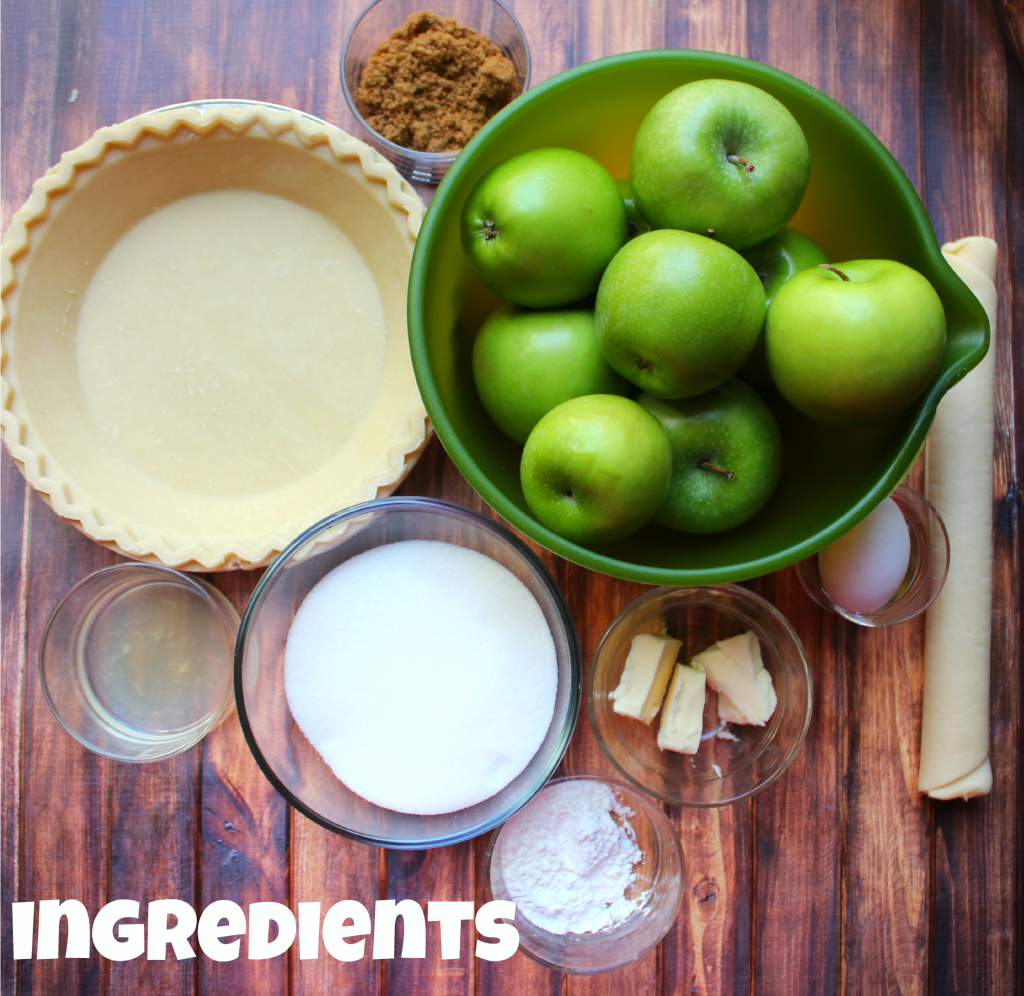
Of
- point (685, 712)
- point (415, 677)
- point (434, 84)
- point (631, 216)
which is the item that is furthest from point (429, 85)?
point (685, 712)

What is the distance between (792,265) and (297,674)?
2.27 feet

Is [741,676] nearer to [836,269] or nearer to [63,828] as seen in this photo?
[836,269]

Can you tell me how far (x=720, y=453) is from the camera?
75 cm

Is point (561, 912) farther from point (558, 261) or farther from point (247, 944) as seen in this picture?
point (558, 261)

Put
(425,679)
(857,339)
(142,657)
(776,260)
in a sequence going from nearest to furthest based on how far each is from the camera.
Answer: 1. (857,339)
2. (776,260)
3. (425,679)
4. (142,657)

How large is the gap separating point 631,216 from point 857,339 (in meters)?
0.27

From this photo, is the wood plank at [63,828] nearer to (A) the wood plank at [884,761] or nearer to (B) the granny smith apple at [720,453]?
(B) the granny smith apple at [720,453]

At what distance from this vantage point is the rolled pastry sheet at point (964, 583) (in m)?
0.94

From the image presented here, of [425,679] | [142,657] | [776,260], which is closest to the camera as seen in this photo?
[776,260]

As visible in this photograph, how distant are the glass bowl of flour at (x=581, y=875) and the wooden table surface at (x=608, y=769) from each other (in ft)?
0.12

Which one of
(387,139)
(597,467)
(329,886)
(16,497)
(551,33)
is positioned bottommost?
(329,886)

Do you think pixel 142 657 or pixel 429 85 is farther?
pixel 142 657

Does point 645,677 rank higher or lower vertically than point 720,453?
lower

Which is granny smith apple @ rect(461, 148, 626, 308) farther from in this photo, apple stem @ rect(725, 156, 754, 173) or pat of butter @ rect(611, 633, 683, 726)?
pat of butter @ rect(611, 633, 683, 726)
